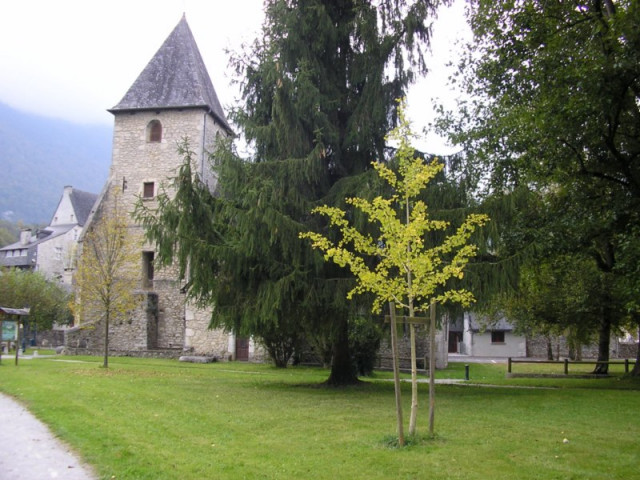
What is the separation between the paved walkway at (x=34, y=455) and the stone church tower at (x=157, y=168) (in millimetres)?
21624

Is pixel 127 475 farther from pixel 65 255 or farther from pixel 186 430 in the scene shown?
pixel 65 255

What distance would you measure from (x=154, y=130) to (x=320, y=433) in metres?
27.3

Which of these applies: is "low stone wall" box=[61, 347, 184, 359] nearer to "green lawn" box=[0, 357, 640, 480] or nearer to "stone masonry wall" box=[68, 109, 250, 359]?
"stone masonry wall" box=[68, 109, 250, 359]

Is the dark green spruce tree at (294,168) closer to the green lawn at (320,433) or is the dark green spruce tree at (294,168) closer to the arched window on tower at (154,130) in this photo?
the green lawn at (320,433)

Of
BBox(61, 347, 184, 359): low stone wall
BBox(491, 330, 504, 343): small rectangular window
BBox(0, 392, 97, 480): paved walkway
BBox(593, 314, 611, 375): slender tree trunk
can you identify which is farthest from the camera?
BBox(491, 330, 504, 343): small rectangular window

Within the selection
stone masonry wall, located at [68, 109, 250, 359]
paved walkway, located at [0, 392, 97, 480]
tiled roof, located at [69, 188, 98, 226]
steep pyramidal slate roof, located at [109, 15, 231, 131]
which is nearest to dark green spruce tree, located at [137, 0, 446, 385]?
paved walkway, located at [0, 392, 97, 480]

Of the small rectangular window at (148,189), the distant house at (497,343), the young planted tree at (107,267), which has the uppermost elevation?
the small rectangular window at (148,189)

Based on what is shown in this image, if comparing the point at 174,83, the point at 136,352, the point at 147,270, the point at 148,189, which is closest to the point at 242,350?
the point at 136,352

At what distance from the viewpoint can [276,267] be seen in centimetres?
1321

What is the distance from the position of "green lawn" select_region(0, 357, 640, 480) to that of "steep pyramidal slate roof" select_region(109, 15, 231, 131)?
2131 centimetres

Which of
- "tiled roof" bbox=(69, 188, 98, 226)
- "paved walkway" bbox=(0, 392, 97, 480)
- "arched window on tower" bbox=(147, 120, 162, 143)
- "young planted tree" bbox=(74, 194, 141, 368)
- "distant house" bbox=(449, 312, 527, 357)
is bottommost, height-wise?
"distant house" bbox=(449, 312, 527, 357)

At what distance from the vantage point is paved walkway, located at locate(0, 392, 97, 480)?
19.6ft

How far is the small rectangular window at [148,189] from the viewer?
3188 cm

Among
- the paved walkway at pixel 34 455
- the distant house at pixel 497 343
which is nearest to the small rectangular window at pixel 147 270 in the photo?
the paved walkway at pixel 34 455
